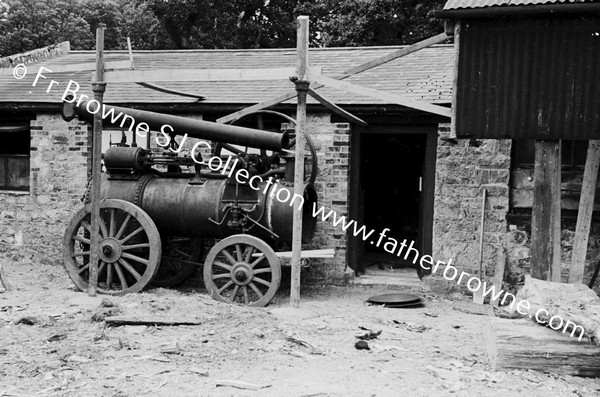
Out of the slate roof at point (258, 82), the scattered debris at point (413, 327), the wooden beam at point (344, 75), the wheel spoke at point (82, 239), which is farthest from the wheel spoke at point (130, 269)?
the scattered debris at point (413, 327)

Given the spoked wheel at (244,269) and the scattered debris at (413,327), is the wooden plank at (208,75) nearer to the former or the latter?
the spoked wheel at (244,269)

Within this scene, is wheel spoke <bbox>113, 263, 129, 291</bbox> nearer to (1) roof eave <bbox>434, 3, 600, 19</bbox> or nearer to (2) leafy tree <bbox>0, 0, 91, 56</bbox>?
(1) roof eave <bbox>434, 3, 600, 19</bbox>

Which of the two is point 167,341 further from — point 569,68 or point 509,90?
point 569,68

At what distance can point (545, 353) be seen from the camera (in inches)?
247

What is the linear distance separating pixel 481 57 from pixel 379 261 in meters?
4.84

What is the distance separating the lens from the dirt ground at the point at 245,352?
5672 millimetres

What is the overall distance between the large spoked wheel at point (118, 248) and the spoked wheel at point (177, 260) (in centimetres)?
61

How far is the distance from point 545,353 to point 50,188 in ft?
27.3

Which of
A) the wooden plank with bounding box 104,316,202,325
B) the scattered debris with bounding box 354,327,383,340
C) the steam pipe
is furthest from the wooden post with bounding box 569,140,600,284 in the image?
the wooden plank with bounding box 104,316,202,325

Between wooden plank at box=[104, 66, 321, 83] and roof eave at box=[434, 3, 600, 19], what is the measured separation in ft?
5.68

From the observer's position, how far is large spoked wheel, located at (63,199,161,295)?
29.7 feet

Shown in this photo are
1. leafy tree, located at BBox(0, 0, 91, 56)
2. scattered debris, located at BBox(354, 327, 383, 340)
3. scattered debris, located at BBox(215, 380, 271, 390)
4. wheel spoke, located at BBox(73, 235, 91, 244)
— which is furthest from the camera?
leafy tree, located at BBox(0, 0, 91, 56)

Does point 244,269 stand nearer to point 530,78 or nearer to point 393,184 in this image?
point 530,78

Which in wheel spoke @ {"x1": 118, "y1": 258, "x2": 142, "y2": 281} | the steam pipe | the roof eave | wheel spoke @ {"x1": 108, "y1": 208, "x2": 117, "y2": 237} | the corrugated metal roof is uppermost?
the corrugated metal roof
